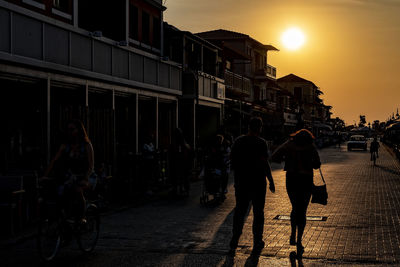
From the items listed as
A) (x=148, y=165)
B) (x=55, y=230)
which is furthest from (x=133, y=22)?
(x=55, y=230)

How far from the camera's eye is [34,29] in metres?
Result: 13.0

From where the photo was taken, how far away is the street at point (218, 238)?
7434mm

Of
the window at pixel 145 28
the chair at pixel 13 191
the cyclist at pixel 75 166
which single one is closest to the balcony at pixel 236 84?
the window at pixel 145 28

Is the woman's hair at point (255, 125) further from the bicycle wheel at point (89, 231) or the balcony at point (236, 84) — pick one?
the balcony at point (236, 84)

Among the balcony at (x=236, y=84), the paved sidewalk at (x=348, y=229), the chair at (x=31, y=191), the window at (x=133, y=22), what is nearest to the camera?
the paved sidewalk at (x=348, y=229)

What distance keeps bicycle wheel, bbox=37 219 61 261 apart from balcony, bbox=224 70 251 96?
35356 mm

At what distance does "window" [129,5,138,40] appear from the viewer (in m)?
21.8

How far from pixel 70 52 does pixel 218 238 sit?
24.9 ft

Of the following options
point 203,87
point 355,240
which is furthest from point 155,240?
point 203,87

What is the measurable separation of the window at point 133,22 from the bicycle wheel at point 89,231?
14481mm

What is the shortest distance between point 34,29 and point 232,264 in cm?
796

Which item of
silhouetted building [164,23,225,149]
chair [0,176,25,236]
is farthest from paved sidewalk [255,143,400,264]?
silhouetted building [164,23,225,149]

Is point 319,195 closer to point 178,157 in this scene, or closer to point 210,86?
point 178,157

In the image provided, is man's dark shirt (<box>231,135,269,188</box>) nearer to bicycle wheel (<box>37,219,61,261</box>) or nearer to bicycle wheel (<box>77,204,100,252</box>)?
bicycle wheel (<box>77,204,100,252</box>)
